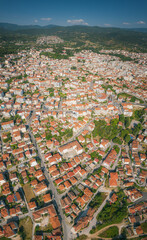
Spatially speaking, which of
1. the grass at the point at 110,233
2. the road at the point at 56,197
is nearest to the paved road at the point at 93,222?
the grass at the point at 110,233

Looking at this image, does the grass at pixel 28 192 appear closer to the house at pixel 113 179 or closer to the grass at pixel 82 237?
the grass at pixel 82 237

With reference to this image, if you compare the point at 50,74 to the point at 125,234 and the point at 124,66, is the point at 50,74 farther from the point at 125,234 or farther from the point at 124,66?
the point at 125,234

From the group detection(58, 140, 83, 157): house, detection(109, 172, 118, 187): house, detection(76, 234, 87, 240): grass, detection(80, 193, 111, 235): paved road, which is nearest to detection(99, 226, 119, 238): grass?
detection(80, 193, 111, 235): paved road

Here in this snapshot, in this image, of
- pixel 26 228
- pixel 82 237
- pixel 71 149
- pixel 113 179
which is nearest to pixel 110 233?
pixel 82 237

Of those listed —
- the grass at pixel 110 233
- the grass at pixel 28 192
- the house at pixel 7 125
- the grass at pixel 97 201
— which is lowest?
the grass at pixel 110 233

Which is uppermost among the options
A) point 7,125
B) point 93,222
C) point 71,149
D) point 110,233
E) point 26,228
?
point 7,125

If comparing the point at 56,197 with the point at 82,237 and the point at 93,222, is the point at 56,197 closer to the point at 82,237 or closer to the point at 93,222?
the point at 82,237
